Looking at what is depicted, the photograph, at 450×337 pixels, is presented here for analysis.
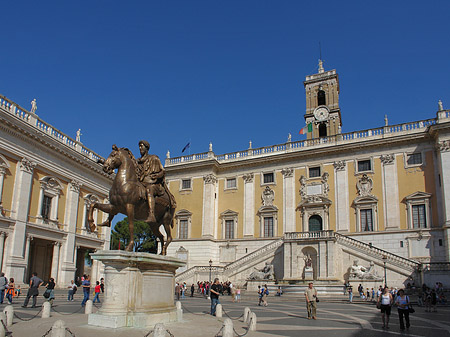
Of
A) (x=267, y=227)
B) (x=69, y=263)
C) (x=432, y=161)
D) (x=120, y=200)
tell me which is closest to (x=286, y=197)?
(x=267, y=227)

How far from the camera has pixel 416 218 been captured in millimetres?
31031

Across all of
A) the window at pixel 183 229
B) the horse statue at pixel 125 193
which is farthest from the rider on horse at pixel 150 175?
the window at pixel 183 229

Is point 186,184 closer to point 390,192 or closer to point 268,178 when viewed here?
point 268,178

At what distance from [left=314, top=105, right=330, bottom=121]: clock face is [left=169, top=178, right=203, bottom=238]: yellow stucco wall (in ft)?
51.9

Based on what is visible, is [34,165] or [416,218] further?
[416,218]

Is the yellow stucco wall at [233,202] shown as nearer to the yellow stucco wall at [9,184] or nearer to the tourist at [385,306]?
the yellow stucco wall at [9,184]

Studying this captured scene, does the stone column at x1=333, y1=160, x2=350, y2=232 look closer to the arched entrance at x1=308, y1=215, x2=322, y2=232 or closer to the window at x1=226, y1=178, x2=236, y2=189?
the arched entrance at x1=308, y1=215, x2=322, y2=232

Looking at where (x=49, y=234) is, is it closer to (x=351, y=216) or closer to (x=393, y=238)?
(x=351, y=216)

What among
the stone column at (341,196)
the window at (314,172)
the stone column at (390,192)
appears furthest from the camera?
the window at (314,172)

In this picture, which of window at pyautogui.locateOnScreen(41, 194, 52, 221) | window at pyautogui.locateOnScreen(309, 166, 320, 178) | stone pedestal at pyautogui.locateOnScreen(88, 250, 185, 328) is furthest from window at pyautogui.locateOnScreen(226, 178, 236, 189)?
stone pedestal at pyautogui.locateOnScreen(88, 250, 185, 328)

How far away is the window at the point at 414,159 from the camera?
1266 inches

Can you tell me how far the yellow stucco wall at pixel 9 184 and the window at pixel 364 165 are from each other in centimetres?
2758

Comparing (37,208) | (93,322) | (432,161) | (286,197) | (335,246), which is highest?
(432,161)

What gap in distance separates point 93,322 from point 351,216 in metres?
28.9
